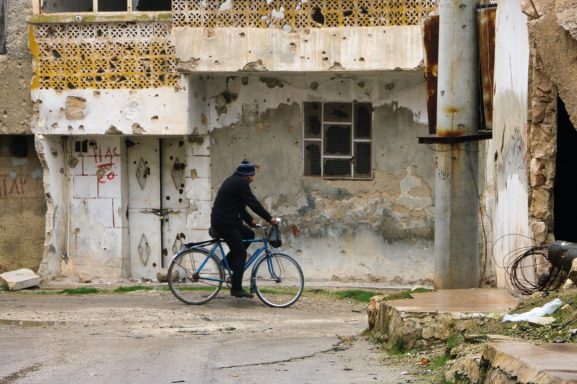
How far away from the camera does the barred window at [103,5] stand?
18.7 meters

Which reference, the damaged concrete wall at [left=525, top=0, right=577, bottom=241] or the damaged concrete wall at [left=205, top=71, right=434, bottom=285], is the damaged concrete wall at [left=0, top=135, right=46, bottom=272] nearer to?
the damaged concrete wall at [left=205, top=71, right=434, bottom=285]

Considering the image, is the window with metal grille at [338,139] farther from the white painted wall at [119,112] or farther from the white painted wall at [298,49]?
the white painted wall at [119,112]

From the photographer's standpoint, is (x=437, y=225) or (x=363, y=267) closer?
(x=437, y=225)

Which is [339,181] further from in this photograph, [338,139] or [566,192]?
[566,192]

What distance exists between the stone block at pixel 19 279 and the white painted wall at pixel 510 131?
26.2ft

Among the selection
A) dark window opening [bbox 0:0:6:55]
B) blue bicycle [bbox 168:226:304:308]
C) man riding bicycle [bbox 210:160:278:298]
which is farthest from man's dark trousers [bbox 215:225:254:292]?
dark window opening [bbox 0:0:6:55]

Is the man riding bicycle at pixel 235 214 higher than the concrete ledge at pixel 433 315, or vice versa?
the man riding bicycle at pixel 235 214

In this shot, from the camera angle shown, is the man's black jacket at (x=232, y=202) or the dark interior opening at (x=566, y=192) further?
the man's black jacket at (x=232, y=202)

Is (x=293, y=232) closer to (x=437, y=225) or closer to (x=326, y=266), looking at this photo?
(x=326, y=266)

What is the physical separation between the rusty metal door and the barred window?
2185mm

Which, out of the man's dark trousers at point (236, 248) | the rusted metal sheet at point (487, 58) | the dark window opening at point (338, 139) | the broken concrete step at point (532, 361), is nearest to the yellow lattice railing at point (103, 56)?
the dark window opening at point (338, 139)

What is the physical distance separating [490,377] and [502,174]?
237 inches

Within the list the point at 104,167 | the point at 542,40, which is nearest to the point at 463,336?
the point at 542,40

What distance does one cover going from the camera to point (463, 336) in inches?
349
